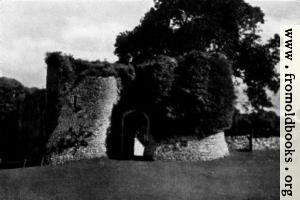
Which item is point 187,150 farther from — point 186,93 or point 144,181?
point 144,181

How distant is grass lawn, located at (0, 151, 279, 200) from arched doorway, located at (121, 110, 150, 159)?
3.49 m

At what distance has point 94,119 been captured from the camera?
114ft

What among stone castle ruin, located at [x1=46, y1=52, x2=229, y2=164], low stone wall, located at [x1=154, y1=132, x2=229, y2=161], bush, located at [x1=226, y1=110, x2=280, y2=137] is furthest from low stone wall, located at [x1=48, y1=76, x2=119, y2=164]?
bush, located at [x1=226, y1=110, x2=280, y2=137]

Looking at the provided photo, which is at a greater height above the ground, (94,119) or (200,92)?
(200,92)

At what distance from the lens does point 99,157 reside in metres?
34.1

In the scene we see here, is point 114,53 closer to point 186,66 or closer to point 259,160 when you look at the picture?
point 186,66

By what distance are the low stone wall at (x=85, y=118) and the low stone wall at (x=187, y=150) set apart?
4.18m

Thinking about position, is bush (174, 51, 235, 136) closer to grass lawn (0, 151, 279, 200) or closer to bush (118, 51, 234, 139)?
bush (118, 51, 234, 139)

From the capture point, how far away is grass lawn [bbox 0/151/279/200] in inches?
985

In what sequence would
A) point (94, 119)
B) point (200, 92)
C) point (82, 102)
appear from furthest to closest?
point (82, 102)
point (94, 119)
point (200, 92)

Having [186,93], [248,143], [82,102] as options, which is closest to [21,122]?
[82,102]

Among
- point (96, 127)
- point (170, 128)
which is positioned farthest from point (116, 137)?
point (170, 128)

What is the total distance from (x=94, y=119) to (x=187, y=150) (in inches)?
268

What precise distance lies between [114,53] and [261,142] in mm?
17282
